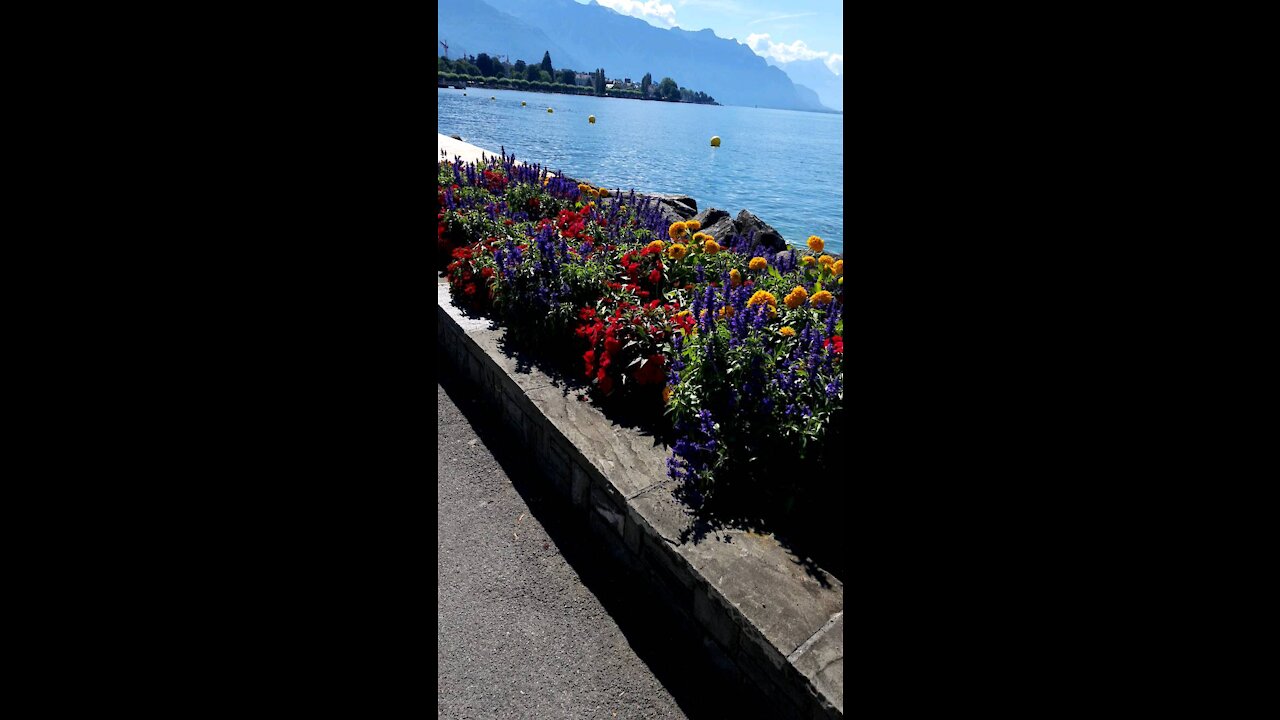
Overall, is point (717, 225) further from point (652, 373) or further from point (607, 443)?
point (607, 443)

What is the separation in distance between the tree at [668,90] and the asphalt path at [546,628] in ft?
512

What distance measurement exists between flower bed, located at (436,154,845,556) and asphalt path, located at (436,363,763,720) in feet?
1.82

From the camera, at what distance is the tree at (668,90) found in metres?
151

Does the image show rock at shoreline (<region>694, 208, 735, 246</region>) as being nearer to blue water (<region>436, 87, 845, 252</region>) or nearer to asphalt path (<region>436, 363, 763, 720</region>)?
asphalt path (<region>436, 363, 763, 720</region>)

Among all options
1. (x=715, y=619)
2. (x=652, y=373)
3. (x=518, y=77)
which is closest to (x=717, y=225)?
(x=652, y=373)

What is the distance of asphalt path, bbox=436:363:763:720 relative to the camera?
8.34 feet

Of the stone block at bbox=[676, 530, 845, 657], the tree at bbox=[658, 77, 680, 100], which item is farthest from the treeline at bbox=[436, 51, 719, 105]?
the stone block at bbox=[676, 530, 845, 657]

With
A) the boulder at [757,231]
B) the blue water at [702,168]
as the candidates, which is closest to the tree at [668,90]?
the blue water at [702,168]

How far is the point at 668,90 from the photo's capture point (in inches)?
6053

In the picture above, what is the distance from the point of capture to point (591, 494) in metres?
3.33

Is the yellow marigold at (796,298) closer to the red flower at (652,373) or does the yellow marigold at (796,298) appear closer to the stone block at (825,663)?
the red flower at (652,373)
